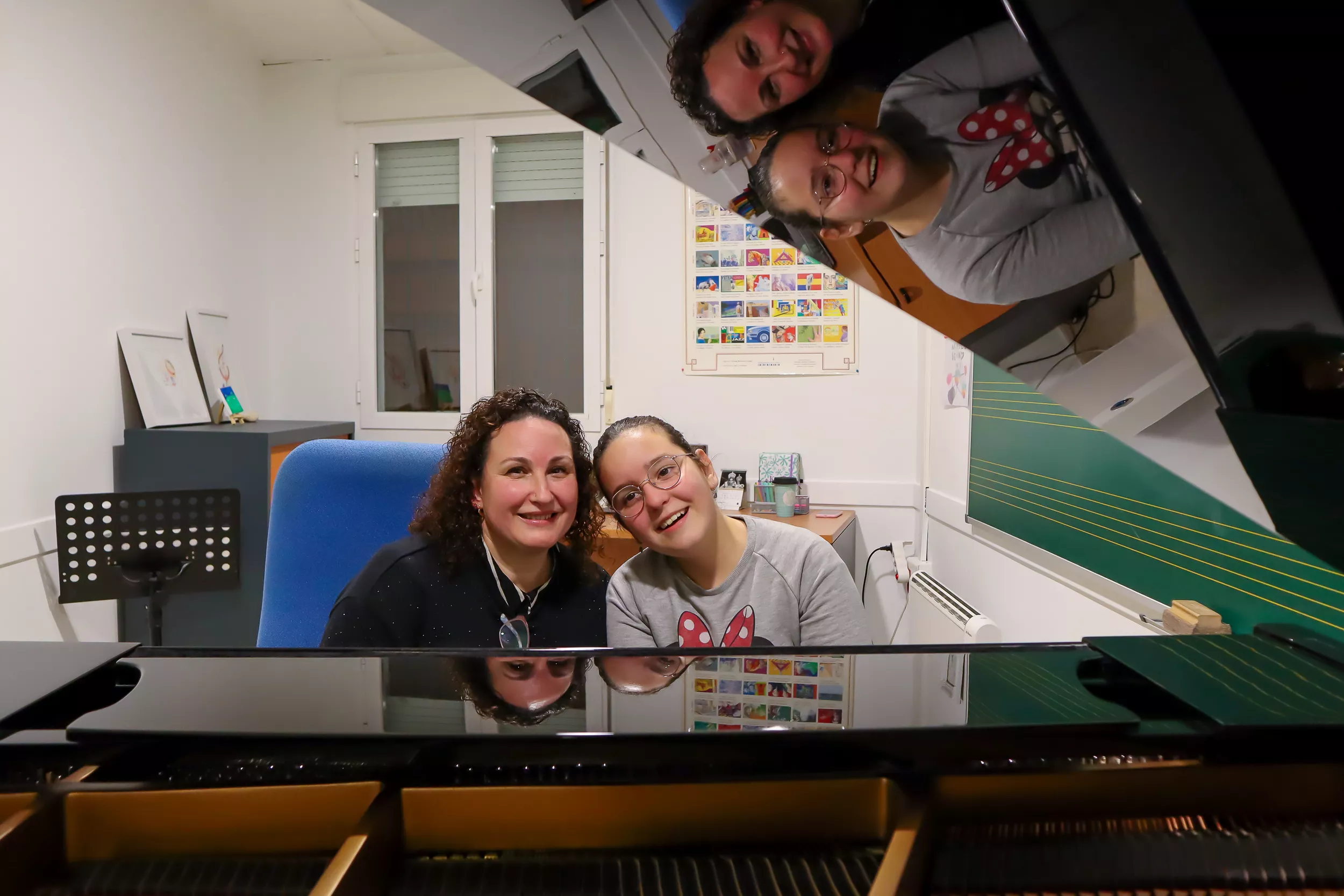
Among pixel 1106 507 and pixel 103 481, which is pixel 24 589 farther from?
pixel 1106 507

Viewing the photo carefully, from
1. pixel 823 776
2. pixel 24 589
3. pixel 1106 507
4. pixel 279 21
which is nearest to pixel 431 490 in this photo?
pixel 823 776

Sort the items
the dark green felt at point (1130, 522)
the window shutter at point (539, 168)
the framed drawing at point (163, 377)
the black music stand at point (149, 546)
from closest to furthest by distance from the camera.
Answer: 1. the dark green felt at point (1130, 522)
2. the black music stand at point (149, 546)
3. the framed drawing at point (163, 377)
4. the window shutter at point (539, 168)

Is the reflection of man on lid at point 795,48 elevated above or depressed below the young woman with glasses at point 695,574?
above

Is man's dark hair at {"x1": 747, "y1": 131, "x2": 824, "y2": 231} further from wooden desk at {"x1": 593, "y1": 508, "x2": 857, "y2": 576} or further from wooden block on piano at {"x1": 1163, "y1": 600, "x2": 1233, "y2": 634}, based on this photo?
wooden desk at {"x1": 593, "y1": 508, "x2": 857, "y2": 576}

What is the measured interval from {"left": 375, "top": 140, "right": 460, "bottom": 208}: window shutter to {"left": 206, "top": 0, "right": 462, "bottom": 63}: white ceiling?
16.7 inches

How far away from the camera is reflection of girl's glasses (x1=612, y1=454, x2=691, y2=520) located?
1.52 metres

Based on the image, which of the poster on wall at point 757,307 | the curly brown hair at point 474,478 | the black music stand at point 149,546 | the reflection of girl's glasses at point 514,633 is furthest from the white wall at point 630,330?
the reflection of girl's glasses at point 514,633

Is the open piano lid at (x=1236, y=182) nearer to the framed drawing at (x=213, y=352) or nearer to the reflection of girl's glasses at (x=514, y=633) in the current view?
the reflection of girl's glasses at (x=514, y=633)

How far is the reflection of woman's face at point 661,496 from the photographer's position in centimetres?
152

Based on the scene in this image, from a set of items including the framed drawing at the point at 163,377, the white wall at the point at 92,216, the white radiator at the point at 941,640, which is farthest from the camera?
the framed drawing at the point at 163,377

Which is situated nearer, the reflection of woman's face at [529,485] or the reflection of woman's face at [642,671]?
the reflection of woman's face at [642,671]

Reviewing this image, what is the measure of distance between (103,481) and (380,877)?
2934 millimetres

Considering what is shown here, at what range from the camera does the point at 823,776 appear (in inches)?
21.7

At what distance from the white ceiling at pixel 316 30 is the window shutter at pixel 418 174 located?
16.7 inches
